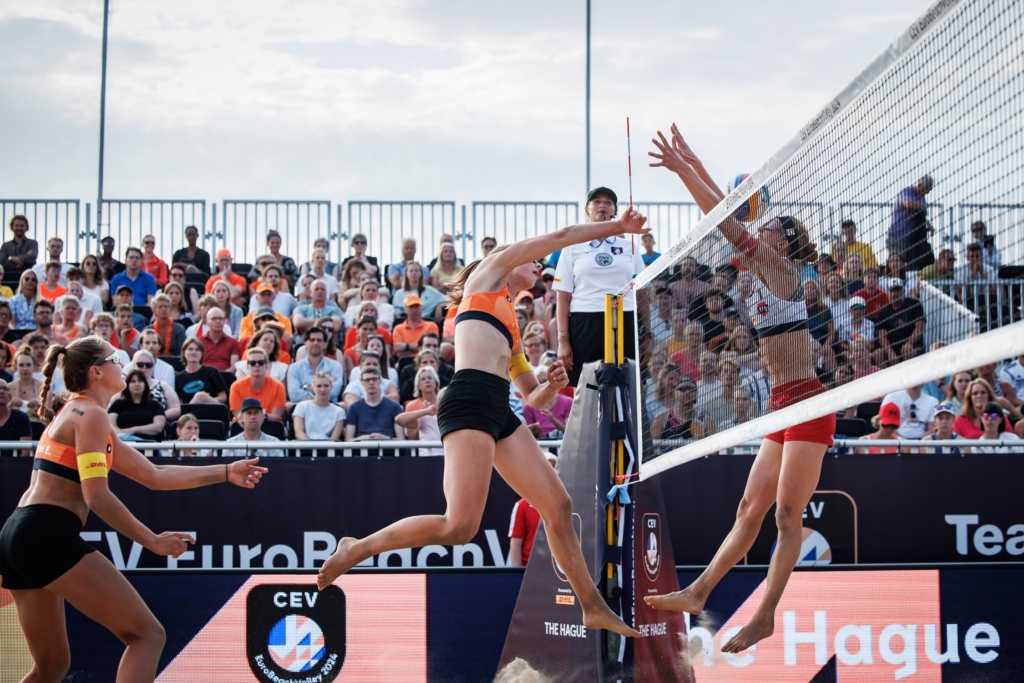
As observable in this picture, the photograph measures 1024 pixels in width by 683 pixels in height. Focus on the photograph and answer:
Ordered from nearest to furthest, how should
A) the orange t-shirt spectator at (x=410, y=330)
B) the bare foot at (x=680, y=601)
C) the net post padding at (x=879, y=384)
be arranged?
the net post padding at (x=879, y=384)
the bare foot at (x=680, y=601)
the orange t-shirt spectator at (x=410, y=330)

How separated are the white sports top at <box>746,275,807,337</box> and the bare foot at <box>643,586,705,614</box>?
5.11 ft

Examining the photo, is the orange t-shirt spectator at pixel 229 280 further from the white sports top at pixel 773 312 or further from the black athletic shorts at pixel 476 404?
the white sports top at pixel 773 312

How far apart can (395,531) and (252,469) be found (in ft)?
2.85

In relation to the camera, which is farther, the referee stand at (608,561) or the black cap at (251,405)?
the black cap at (251,405)

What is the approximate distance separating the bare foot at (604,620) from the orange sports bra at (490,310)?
1.52 meters

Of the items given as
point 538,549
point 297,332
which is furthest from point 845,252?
point 297,332

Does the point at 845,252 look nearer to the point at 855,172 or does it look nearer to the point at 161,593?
the point at 855,172

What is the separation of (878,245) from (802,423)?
0.95m

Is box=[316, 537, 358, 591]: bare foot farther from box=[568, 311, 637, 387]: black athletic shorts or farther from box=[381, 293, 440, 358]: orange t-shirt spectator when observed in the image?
box=[381, 293, 440, 358]: orange t-shirt spectator

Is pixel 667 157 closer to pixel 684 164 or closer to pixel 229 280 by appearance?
pixel 684 164

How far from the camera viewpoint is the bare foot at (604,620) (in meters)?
6.20

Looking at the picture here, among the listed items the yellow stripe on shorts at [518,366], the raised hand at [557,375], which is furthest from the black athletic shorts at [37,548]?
the raised hand at [557,375]

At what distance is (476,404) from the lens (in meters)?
5.91

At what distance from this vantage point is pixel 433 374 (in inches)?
413
